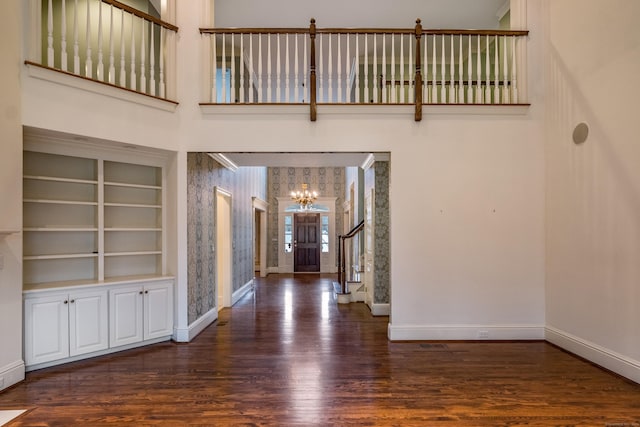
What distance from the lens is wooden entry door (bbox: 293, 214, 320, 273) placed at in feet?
38.1

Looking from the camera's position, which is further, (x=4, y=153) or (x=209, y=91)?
(x=209, y=91)

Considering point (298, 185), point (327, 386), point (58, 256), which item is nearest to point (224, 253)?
point (58, 256)

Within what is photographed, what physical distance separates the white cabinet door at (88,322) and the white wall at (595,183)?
5.06 meters

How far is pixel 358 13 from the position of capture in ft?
18.2

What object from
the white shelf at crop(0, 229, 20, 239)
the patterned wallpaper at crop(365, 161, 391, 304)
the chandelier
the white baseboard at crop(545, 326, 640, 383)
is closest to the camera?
the white shelf at crop(0, 229, 20, 239)

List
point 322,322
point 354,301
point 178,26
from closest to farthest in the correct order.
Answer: point 178,26 → point 322,322 → point 354,301

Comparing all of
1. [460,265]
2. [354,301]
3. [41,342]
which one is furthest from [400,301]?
[41,342]

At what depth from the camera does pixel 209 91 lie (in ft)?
14.4

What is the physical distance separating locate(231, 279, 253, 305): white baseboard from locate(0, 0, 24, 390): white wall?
3.52 meters

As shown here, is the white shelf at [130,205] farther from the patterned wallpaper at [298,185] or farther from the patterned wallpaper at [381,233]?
the patterned wallpaper at [298,185]

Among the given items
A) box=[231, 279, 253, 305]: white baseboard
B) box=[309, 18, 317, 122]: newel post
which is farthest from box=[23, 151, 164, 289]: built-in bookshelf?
box=[231, 279, 253, 305]: white baseboard

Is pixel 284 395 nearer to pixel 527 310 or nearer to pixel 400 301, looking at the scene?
pixel 400 301

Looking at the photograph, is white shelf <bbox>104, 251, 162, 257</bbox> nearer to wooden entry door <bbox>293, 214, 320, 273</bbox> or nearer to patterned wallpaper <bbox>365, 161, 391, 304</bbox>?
patterned wallpaper <bbox>365, 161, 391, 304</bbox>

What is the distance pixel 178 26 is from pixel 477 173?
4007 millimetres
